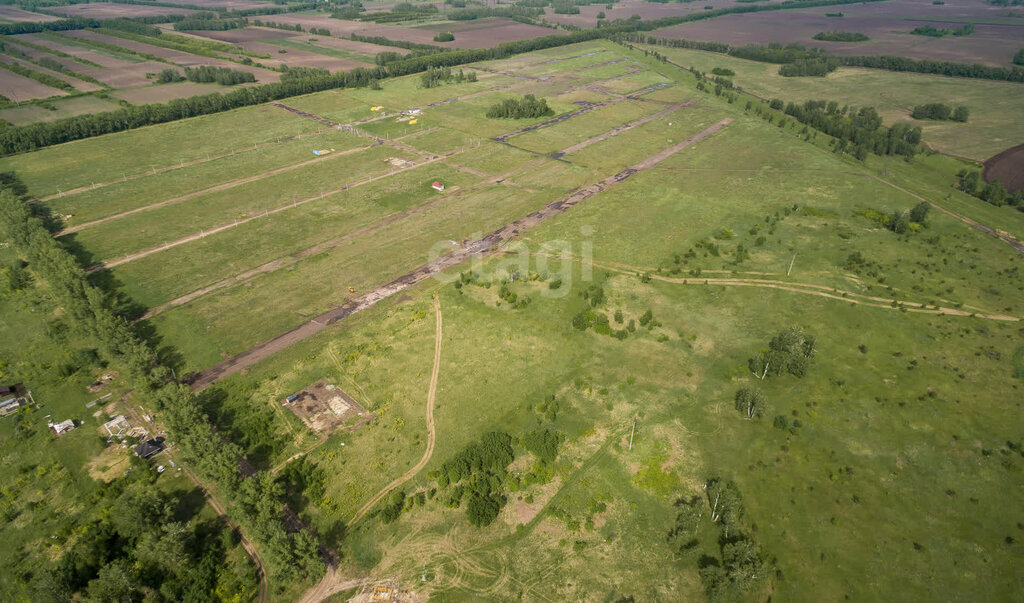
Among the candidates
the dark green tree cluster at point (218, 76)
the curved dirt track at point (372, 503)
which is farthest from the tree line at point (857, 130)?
the dark green tree cluster at point (218, 76)

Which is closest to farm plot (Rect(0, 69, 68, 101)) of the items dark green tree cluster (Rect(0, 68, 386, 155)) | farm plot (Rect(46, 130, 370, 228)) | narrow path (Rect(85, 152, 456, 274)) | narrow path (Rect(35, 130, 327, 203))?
dark green tree cluster (Rect(0, 68, 386, 155))

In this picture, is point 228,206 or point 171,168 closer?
point 228,206

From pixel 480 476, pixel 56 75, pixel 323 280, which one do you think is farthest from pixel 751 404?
pixel 56 75

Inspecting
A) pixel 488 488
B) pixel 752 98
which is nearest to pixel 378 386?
pixel 488 488

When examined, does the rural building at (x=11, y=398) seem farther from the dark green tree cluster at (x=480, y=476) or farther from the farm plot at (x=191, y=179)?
the dark green tree cluster at (x=480, y=476)

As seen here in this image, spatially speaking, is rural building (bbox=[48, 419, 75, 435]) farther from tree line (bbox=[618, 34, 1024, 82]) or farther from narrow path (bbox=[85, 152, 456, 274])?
tree line (bbox=[618, 34, 1024, 82])

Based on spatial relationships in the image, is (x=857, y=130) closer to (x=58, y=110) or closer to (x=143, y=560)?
(x=143, y=560)
